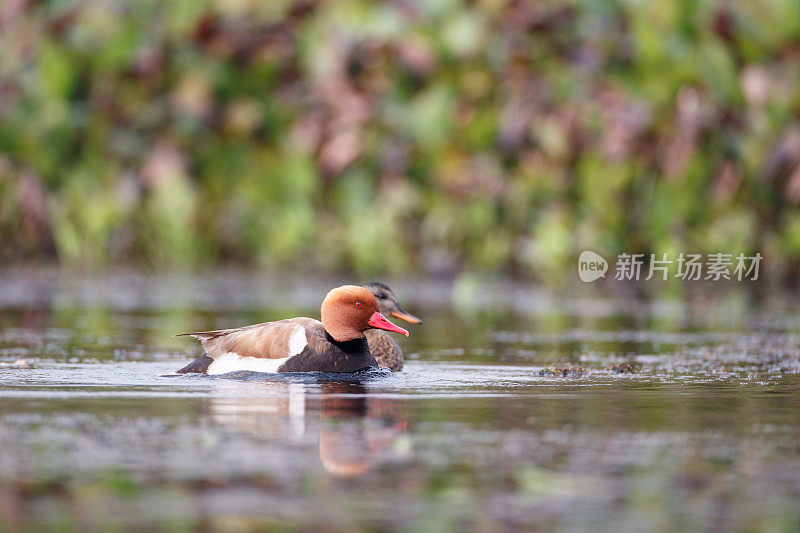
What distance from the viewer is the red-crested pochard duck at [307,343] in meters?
7.75

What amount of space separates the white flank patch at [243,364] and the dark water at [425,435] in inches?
1.8

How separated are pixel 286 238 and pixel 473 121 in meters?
2.07

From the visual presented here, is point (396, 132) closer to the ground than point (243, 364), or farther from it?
farther from it

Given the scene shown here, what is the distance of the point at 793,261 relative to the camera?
14469 mm

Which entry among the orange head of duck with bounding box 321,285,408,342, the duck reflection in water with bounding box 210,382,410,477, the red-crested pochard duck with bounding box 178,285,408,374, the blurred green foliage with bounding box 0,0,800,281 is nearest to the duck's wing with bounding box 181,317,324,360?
the red-crested pochard duck with bounding box 178,285,408,374

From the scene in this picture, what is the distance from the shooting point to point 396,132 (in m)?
15.6

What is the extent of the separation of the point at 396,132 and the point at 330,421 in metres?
9.75

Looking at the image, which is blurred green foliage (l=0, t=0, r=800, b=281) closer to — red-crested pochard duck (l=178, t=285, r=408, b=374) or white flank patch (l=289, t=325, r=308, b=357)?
red-crested pochard duck (l=178, t=285, r=408, b=374)

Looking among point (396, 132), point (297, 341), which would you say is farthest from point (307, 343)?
point (396, 132)

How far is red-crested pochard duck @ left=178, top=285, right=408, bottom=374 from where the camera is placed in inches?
305

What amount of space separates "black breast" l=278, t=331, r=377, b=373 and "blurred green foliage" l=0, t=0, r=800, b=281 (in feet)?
22.9

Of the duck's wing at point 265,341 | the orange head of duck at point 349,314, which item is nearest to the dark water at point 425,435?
the duck's wing at point 265,341

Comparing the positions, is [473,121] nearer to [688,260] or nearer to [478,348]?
[688,260]

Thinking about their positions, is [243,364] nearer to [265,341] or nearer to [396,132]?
[265,341]
